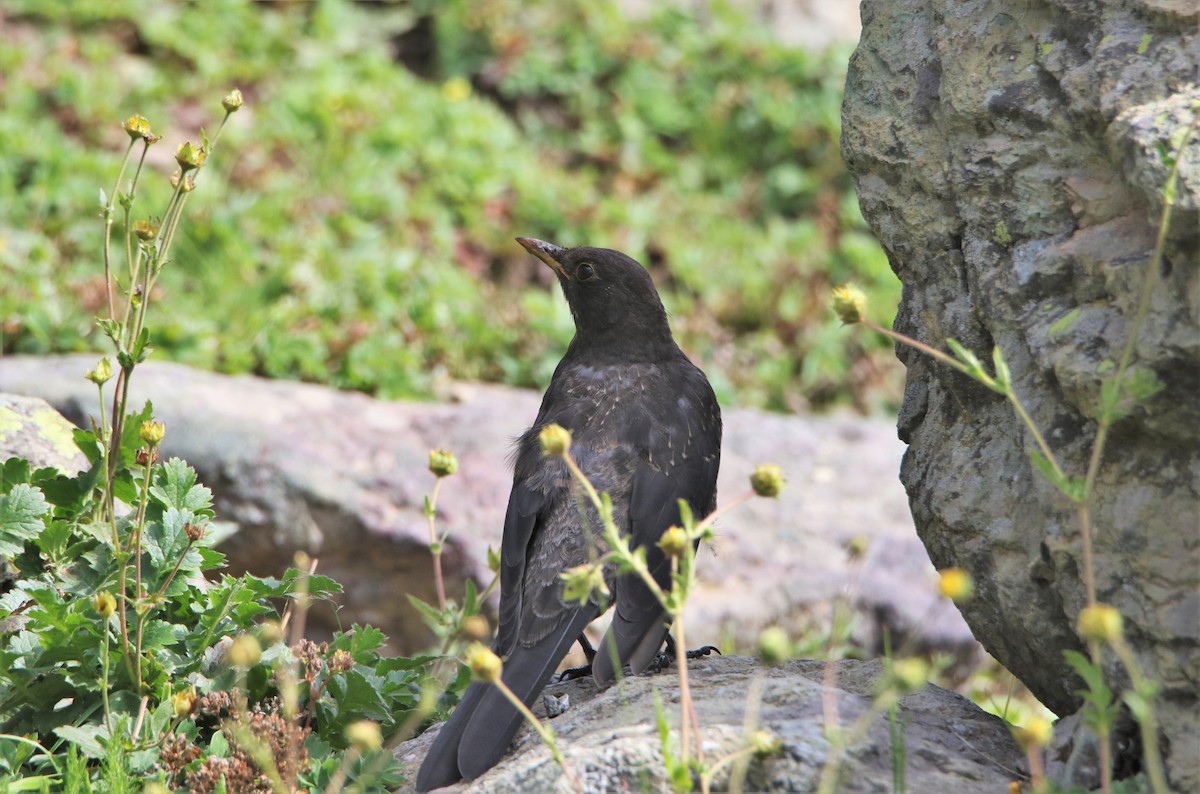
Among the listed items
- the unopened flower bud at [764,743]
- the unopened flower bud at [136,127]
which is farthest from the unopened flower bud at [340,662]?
the unopened flower bud at [136,127]

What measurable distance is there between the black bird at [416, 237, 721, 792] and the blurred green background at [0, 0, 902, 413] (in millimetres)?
2296

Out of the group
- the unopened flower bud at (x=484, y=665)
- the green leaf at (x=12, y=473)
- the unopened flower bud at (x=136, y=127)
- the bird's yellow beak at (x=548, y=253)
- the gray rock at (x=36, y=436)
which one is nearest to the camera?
the unopened flower bud at (x=484, y=665)

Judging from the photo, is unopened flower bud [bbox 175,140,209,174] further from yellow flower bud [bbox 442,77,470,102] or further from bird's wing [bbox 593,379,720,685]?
yellow flower bud [bbox 442,77,470,102]

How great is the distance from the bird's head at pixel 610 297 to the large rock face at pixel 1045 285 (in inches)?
63.7

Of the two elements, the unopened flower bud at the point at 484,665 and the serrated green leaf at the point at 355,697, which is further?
the serrated green leaf at the point at 355,697

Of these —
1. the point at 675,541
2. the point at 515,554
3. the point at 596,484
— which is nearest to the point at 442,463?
the point at 515,554

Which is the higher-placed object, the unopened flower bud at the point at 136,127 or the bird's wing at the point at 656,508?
the unopened flower bud at the point at 136,127

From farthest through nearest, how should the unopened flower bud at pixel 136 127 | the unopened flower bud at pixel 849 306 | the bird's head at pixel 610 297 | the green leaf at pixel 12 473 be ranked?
the bird's head at pixel 610 297, the green leaf at pixel 12 473, the unopened flower bud at pixel 136 127, the unopened flower bud at pixel 849 306

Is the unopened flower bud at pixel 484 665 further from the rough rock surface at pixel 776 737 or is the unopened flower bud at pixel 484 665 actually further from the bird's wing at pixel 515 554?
the bird's wing at pixel 515 554

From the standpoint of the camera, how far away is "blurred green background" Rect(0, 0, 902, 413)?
8000mm

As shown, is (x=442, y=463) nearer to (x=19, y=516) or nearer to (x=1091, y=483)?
(x=19, y=516)

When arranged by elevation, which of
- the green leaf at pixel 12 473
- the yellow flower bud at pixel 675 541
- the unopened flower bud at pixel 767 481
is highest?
the unopened flower bud at pixel 767 481

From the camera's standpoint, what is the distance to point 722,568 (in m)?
6.79

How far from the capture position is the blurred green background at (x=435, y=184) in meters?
8.00
